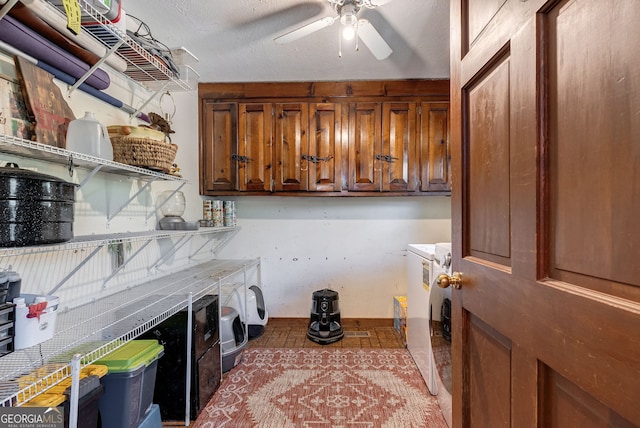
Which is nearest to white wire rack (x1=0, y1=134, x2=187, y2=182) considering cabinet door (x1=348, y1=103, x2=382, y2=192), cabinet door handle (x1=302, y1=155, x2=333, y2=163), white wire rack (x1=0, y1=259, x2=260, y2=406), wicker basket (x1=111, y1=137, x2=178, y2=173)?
wicker basket (x1=111, y1=137, x2=178, y2=173)

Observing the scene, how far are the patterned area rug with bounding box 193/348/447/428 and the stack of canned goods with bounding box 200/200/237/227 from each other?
107 cm

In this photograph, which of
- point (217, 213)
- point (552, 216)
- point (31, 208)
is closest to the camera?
point (552, 216)

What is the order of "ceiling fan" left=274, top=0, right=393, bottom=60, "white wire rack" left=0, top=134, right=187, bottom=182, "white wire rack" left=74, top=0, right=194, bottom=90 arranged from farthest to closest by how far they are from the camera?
1. "ceiling fan" left=274, top=0, right=393, bottom=60
2. "white wire rack" left=74, top=0, right=194, bottom=90
3. "white wire rack" left=0, top=134, right=187, bottom=182

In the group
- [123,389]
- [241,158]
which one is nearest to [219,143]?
[241,158]

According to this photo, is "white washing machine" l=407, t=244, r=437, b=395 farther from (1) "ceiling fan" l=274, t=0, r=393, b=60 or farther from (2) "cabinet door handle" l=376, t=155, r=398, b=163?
(1) "ceiling fan" l=274, t=0, r=393, b=60

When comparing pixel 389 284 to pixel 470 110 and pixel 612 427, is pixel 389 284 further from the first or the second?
pixel 612 427

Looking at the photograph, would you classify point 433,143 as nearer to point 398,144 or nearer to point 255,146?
point 398,144

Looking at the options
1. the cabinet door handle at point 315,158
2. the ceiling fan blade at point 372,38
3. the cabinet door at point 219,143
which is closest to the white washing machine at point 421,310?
the cabinet door handle at point 315,158

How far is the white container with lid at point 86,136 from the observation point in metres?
1.22

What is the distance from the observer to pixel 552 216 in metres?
0.55

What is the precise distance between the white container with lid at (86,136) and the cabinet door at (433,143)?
2.20 m

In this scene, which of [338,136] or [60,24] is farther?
[338,136]

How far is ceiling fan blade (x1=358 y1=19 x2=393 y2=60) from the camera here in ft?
4.94

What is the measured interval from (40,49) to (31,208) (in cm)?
75
